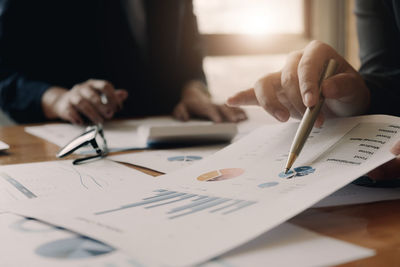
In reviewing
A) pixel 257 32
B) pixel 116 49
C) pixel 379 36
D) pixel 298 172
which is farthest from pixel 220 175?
pixel 257 32

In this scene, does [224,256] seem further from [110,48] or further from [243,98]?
[110,48]

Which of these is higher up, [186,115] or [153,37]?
[153,37]

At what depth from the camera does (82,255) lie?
0.89 feet

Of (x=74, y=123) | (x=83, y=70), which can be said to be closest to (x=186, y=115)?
A: (x=74, y=123)

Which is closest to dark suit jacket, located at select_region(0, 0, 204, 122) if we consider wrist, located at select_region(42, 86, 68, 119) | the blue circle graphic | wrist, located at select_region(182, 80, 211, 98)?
wrist, located at select_region(182, 80, 211, 98)

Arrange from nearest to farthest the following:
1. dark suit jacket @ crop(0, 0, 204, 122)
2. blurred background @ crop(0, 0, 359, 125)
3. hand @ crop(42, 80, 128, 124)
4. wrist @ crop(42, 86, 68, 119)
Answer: hand @ crop(42, 80, 128, 124), wrist @ crop(42, 86, 68, 119), dark suit jacket @ crop(0, 0, 204, 122), blurred background @ crop(0, 0, 359, 125)

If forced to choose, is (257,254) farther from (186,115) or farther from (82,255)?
(186,115)

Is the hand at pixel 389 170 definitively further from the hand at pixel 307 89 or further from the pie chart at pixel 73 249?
the pie chart at pixel 73 249

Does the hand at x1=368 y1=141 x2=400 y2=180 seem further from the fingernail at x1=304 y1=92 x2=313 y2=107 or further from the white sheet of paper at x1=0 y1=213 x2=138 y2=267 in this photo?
the white sheet of paper at x1=0 y1=213 x2=138 y2=267

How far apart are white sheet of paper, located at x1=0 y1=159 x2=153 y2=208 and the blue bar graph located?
71mm

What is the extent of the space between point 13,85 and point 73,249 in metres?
1.04

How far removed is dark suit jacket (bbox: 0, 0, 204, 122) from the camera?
1387 millimetres

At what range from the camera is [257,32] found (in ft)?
8.52

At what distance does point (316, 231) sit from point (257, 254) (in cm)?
6
